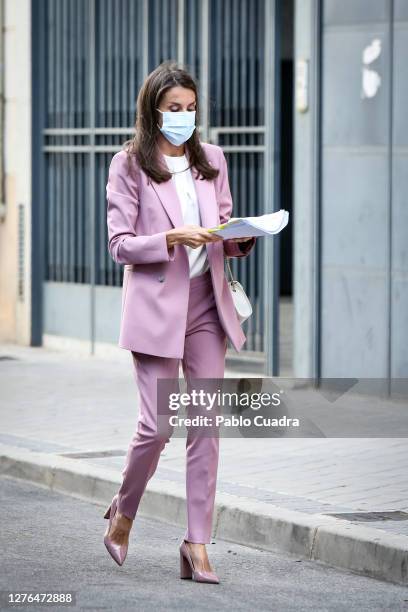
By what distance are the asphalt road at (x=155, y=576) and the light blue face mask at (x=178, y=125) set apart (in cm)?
170

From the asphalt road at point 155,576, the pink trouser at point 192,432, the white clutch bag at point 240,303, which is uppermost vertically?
the white clutch bag at point 240,303

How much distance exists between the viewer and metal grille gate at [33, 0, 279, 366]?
39.8 feet

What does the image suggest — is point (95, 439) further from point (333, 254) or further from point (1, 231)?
point (1, 231)

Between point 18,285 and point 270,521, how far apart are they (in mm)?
8384

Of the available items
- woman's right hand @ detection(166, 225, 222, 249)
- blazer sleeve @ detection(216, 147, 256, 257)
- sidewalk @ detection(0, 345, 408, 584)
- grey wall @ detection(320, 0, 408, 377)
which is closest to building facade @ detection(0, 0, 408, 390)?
grey wall @ detection(320, 0, 408, 377)

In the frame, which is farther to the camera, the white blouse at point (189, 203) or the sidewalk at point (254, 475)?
the sidewalk at point (254, 475)

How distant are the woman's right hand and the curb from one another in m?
1.43

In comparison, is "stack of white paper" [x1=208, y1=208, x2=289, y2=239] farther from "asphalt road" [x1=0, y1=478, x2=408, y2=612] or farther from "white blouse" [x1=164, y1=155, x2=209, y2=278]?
"asphalt road" [x1=0, y1=478, x2=408, y2=612]

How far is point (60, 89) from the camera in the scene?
565 inches

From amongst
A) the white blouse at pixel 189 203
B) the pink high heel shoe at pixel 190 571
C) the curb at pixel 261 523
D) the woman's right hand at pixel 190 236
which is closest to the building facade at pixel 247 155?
the curb at pixel 261 523

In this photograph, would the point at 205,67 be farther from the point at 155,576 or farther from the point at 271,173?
the point at 155,576

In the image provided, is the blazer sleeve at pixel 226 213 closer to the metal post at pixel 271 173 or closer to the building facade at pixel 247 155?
the building facade at pixel 247 155

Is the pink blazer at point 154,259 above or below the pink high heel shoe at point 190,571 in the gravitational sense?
above

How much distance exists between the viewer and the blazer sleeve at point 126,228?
18.7 feet
